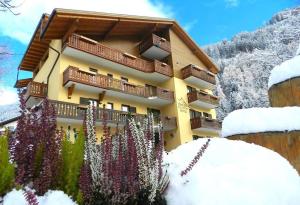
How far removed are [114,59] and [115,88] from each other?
2.54 m

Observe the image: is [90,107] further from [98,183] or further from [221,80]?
[221,80]

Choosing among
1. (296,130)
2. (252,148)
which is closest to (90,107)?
(252,148)

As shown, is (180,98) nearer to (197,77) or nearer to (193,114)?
(193,114)

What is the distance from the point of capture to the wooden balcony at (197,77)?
1169 inches

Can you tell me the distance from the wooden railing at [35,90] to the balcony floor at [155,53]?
956cm

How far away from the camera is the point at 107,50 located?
948 inches

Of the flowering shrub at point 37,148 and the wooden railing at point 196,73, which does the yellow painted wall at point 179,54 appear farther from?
the flowering shrub at point 37,148

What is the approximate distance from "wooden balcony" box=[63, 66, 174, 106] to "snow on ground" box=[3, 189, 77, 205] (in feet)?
62.0

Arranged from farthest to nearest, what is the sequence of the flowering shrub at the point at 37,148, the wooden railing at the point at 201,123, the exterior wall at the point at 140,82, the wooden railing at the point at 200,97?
the wooden railing at the point at 200,97 < the wooden railing at the point at 201,123 < the exterior wall at the point at 140,82 < the flowering shrub at the point at 37,148

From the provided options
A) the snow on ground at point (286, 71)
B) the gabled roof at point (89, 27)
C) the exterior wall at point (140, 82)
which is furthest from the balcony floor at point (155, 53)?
the snow on ground at point (286, 71)

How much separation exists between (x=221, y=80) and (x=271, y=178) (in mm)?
55315

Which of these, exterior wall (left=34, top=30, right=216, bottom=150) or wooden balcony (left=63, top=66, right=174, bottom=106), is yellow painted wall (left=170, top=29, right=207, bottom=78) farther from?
wooden balcony (left=63, top=66, right=174, bottom=106)

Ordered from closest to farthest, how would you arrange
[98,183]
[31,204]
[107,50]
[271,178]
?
[31,204]
[98,183]
[271,178]
[107,50]

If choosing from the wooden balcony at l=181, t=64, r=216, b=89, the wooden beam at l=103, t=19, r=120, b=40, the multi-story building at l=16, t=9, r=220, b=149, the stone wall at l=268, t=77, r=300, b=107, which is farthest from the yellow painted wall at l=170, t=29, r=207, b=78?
the stone wall at l=268, t=77, r=300, b=107
